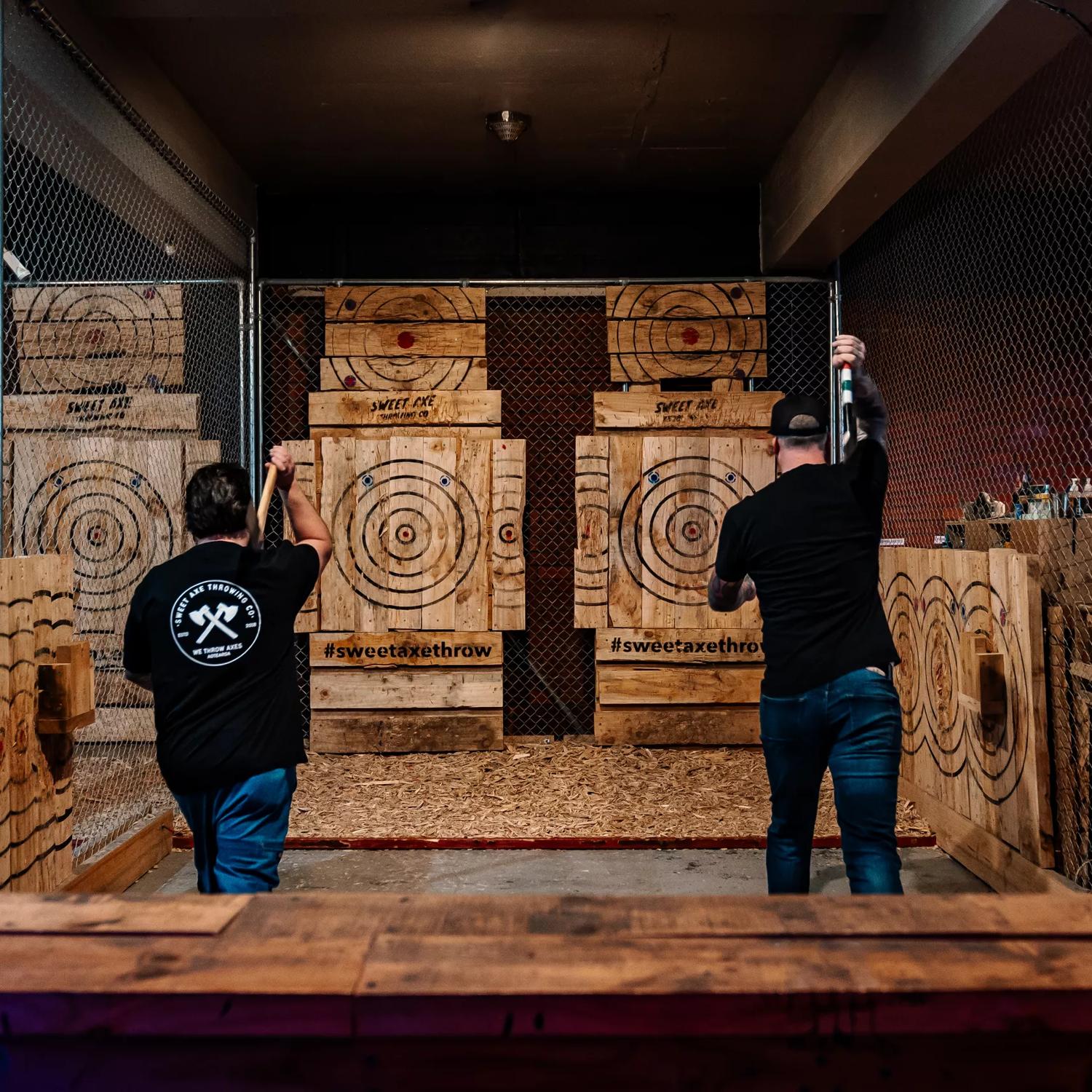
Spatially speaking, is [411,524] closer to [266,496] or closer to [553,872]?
[553,872]

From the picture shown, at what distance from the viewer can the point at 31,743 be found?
10.6ft

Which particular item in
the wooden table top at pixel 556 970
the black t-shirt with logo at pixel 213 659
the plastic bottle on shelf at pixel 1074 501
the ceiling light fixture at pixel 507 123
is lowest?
the wooden table top at pixel 556 970

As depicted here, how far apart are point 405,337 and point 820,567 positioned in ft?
13.3

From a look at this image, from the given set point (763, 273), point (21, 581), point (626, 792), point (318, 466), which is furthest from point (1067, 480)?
point (21, 581)

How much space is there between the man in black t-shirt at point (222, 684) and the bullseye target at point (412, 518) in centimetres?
354

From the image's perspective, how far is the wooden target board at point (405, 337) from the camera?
6.11 metres

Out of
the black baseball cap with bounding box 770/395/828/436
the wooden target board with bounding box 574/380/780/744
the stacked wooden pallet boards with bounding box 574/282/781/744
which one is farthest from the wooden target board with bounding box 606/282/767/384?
the black baseball cap with bounding box 770/395/828/436

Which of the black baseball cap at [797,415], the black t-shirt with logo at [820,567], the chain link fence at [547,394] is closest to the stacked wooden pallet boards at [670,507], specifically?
the chain link fence at [547,394]

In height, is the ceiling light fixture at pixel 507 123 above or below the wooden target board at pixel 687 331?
above

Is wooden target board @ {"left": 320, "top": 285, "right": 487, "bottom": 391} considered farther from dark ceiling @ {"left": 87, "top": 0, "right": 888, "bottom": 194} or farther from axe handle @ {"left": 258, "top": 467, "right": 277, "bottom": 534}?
axe handle @ {"left": 258, "top": 467, "right": 277, "bottom": 534}

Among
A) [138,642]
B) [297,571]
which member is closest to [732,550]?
[297,571]

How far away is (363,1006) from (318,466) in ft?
17.1

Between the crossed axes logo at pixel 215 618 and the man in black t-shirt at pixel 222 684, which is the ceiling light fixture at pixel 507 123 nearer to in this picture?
the man in black t-shirt at pixel 222 684

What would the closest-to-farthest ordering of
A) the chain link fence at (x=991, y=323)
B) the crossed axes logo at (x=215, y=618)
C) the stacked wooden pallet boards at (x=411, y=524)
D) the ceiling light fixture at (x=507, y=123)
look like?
the crossed axes logo at (x=215, y=618) → the chain link fence at (x=991, y=323) → the ceiling light fixture at (x=507, y=123) → the stacked wooden pallet boards at (x=411, y=524)
